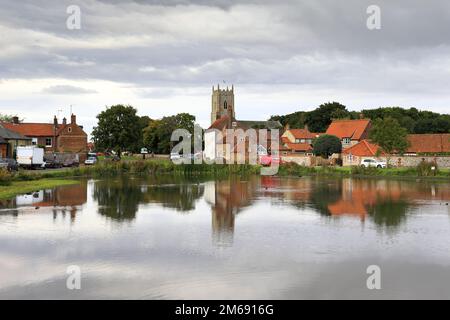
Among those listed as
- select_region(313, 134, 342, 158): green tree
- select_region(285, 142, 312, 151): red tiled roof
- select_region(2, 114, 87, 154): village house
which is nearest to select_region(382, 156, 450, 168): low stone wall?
select_region(313, 134, 342, 158): green tree

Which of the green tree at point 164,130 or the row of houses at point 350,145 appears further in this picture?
the green tree at point 164,130

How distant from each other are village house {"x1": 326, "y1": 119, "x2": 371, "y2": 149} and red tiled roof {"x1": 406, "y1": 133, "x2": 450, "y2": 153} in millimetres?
14945

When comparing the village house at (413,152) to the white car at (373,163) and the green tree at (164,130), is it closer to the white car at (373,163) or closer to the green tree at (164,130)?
the white car at (373,163)

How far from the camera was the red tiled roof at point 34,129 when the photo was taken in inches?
3743

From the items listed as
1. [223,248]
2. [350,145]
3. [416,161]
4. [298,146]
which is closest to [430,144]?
[416,161]

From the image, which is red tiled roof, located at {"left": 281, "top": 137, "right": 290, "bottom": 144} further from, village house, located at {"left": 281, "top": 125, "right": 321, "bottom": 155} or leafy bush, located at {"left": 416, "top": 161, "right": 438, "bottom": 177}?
leafy bush, located at {"left": 416, "top": 161, "right": 438, "bottom": 177}

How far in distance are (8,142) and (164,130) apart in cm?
5062

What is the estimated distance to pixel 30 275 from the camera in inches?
664

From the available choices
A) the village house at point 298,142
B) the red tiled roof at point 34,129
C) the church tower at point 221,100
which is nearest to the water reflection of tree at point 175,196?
the red tiled roof at point 34,129

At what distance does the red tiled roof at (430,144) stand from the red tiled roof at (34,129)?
195 feet

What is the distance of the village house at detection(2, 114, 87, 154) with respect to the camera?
96000mm

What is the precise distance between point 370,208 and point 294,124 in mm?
124277

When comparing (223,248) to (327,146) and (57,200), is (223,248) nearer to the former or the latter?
(57,200)
